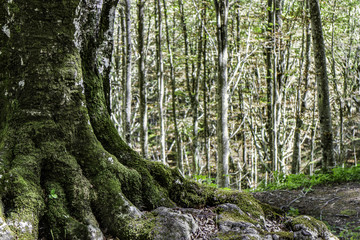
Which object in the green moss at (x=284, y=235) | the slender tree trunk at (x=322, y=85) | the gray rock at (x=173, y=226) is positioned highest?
the slender tree trunk at (x=322, y=85)

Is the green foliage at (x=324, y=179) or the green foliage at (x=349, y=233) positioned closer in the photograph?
the green foliage at (x=349, y=233)

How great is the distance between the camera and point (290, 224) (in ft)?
12.4

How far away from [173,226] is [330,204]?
15.6 ft

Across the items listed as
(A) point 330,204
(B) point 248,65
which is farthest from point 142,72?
(A) point 330,204

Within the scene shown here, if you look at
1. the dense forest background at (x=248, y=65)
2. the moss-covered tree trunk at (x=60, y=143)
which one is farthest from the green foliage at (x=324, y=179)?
the moss-covered tree trunk at (x=60, y=143)

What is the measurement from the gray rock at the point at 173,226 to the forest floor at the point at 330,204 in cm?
279

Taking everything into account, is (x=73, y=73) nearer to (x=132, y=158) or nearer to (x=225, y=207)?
(x=132, y=158)

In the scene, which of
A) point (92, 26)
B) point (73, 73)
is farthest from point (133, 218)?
point (92, 26)

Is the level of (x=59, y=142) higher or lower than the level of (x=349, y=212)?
higher

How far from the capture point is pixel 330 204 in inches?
250

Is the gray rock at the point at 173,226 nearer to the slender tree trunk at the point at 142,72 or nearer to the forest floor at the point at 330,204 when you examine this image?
the forest floor at the point at 330,204

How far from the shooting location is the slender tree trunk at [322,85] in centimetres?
846

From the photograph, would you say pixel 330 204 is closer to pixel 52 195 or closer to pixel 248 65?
pixel 52 195

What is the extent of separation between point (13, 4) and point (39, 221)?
233 cm
